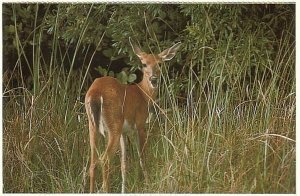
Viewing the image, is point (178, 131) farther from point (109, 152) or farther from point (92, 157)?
point (92, 157)

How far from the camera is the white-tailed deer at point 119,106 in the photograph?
579 centimetres

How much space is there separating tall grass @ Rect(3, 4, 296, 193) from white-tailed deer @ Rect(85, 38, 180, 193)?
0.06 meters

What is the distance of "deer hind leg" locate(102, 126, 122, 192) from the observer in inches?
227

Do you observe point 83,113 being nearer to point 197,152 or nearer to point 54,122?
point 54,122

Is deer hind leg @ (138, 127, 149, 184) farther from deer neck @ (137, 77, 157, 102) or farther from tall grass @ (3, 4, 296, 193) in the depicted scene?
deer neck @ (137, 77, 157, 102)

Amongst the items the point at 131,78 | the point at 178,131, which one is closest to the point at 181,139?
the point at 178,131

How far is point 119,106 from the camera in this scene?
5871 mm

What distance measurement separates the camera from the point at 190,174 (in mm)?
5762

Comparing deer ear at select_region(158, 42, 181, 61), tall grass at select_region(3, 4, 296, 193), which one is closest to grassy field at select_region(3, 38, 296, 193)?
tall grass at select_region(3, 4, 296, 193)

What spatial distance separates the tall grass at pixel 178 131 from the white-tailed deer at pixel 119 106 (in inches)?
2.3

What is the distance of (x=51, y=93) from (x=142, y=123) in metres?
0.62

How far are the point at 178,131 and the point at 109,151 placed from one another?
0.46 m

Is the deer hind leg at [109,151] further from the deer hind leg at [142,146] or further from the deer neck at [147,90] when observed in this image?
the deer neck at [147,90]

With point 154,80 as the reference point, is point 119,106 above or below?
below
